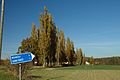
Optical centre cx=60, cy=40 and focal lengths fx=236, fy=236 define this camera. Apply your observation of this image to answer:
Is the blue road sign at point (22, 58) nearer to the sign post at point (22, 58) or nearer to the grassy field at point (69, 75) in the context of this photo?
the sign post at point (22, 58)

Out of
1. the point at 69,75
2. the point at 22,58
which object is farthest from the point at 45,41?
the point at 22,58

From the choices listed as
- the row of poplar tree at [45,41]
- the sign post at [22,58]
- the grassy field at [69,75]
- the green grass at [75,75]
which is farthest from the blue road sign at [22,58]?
the row of poplar tree at [45,41]

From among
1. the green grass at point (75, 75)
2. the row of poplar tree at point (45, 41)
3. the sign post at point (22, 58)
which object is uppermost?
the row of poplar tree at point (45, 41)

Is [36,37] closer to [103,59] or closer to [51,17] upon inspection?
[51,17]

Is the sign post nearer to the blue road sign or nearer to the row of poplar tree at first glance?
the blue road sign

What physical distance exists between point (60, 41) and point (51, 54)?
22344 millimetres

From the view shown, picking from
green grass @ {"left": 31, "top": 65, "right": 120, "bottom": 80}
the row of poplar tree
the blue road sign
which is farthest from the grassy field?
the row of poplar tree

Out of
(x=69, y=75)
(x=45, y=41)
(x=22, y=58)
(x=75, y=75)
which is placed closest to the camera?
(x=22, y=58)

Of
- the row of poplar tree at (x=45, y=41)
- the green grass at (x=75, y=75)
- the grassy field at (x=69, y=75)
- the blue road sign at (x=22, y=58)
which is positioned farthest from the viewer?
the row of poplar tree at (x=45, y=41)

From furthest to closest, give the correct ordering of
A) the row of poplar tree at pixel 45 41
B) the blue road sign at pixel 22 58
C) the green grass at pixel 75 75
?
the row of poplar tree at pixel 45 41
the green grass at pixel 75 75
the blue road sign at pixel 22 58

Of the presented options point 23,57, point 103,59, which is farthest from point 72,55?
point 23,57

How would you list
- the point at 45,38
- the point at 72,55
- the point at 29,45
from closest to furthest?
the point at 45,38 → the point at 29,45 → the point at 72,55

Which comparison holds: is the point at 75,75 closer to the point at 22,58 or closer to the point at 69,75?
the point at 69,75

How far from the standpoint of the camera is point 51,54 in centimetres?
5962
